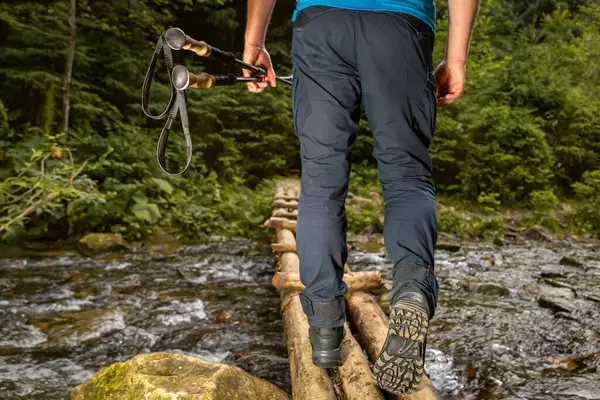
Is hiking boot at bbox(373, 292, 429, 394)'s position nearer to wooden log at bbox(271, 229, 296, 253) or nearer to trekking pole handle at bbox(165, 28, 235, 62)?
trekking pole handle at bbox(165, 28, 235, 62)

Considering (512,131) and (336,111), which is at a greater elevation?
(336,111)

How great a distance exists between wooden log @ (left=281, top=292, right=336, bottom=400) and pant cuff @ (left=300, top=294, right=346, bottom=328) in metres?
0.20

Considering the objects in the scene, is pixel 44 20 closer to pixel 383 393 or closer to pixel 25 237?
pixel 25 237

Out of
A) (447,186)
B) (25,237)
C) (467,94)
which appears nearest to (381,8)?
(25,237)

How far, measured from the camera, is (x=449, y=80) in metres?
1.96

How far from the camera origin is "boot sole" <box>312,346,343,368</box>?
5.85 feet

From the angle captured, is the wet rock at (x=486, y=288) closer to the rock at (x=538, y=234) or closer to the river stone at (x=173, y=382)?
the river stone at (x=173, y=382)

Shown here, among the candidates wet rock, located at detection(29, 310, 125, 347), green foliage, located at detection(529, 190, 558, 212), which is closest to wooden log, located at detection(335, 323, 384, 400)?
wet rock, located at detection(29, 310, 125, 347)

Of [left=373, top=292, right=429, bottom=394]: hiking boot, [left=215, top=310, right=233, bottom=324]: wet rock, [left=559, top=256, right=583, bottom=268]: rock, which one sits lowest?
[left=559, top=256, right=583, bottom=268]: rock

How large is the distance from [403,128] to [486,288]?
2954mm

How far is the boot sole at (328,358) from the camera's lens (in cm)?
178

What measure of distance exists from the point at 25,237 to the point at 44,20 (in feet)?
13.2

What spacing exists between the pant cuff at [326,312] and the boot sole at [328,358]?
0.11 m

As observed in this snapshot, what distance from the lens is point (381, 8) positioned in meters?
1.75
